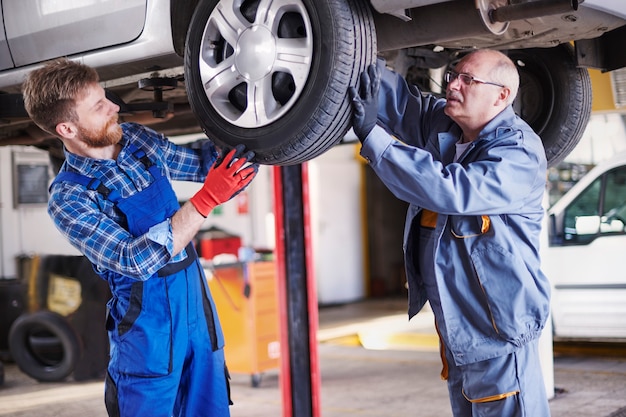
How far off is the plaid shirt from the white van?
15.2 feet

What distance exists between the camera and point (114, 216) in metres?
2.41

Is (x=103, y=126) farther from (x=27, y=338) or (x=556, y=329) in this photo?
(x=556, y=329)

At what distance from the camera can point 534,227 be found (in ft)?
7.48

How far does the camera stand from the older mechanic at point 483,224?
2.05 metres

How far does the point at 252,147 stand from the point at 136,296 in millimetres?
644

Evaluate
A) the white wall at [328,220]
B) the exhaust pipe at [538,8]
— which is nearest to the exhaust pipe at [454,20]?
the exhaust pipe at [538,8]

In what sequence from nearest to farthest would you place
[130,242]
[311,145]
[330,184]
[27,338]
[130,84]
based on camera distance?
1. [311,145]
2. [130,242]
3. [130,84]
4. [27,338]
5. [330,184]

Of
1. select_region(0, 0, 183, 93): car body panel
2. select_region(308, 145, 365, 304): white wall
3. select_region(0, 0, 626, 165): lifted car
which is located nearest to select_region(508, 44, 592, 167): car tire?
select_region(0, 0, 626, 165): lifted car

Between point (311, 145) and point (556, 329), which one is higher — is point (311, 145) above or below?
above

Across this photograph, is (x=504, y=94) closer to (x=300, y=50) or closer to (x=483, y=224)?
(x=483, y=224)

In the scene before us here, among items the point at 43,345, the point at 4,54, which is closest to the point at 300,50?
the point at 4,54

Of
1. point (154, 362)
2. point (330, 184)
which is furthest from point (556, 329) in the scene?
point (330, 184)

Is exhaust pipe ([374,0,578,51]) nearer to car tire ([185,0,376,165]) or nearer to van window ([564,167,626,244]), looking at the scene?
car tire ([185,0,376,165])

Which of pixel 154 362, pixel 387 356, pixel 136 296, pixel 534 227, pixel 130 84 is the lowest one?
pixel 387 356
